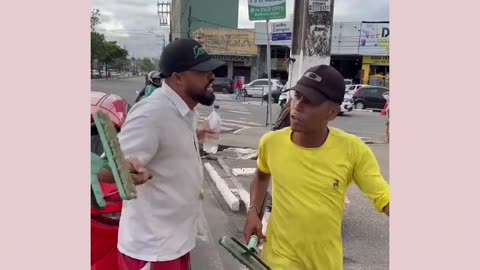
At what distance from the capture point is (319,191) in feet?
6.91

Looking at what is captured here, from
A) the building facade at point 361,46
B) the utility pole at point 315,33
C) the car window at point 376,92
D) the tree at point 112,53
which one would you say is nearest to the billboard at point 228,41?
the building facade at point 361,46

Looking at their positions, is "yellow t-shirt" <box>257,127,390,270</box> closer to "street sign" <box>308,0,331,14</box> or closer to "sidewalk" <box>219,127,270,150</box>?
"street sign" <box>308,0,331,14</box>

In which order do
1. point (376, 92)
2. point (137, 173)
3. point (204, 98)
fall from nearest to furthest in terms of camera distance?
point (137, 173) → point (204, 98) → point (376, 92)

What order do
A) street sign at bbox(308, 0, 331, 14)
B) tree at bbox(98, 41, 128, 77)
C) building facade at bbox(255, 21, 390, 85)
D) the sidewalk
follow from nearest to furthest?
1. street sign at bbox(308, 0, 331, 14)
2. the sidewalk
3. building facade at bbox(255, 21, 390, 85)
4. tree at bbox(98, 41, 128, 77)

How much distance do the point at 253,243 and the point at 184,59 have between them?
932mm

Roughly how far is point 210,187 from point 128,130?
16.7 ft

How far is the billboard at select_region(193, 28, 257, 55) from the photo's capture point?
1652 inches

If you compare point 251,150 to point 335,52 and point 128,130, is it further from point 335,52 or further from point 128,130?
point 335,52

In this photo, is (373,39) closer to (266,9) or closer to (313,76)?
(266,9)

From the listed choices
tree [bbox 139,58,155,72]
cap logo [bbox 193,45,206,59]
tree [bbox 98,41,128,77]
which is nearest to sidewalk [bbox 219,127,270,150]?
tree [bbox 139,58,155,72]

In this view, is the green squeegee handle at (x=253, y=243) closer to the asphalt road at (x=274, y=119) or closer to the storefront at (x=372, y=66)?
the asphalt road at (x=274, y=119)

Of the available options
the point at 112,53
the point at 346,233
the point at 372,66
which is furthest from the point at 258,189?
the point at 112,53

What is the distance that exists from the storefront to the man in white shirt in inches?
1510

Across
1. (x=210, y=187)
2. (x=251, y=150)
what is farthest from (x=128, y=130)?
(x=251, y=150)
